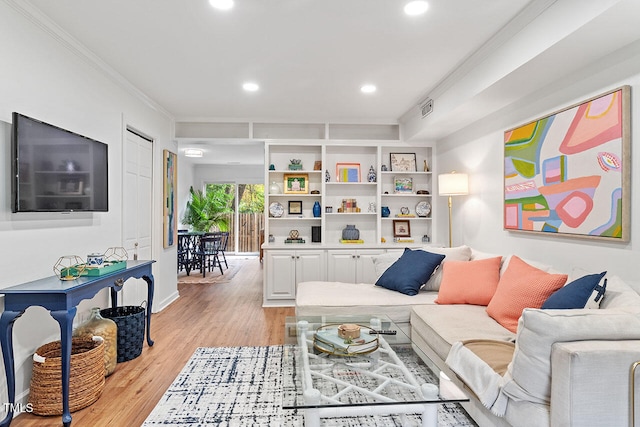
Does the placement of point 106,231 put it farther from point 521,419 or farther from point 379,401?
point 521,419

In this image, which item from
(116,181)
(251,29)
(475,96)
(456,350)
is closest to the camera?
(456,350)

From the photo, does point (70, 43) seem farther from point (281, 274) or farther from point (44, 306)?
point (281, 274)

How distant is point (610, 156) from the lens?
2295 mm

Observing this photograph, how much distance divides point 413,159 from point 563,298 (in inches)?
136

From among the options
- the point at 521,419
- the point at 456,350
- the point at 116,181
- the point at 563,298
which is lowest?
the point at 521,419

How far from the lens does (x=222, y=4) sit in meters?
2.28

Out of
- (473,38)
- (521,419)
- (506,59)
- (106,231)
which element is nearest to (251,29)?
(473,38)

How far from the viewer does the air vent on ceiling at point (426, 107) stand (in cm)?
400

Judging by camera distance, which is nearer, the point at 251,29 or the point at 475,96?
the point at 251,29

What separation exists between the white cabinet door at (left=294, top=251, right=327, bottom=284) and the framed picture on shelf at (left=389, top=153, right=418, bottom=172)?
1.61 metres

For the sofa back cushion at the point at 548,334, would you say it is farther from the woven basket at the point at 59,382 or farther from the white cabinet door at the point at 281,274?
the white cabinet door at the point at 281,274

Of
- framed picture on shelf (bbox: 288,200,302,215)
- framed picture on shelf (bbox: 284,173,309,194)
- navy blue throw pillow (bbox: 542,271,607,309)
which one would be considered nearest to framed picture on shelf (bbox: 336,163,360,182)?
framed picture on shelf (bbox: 284,173,309,194)

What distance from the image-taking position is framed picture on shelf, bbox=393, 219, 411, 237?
5.24 metres

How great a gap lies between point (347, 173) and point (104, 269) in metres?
3.37
